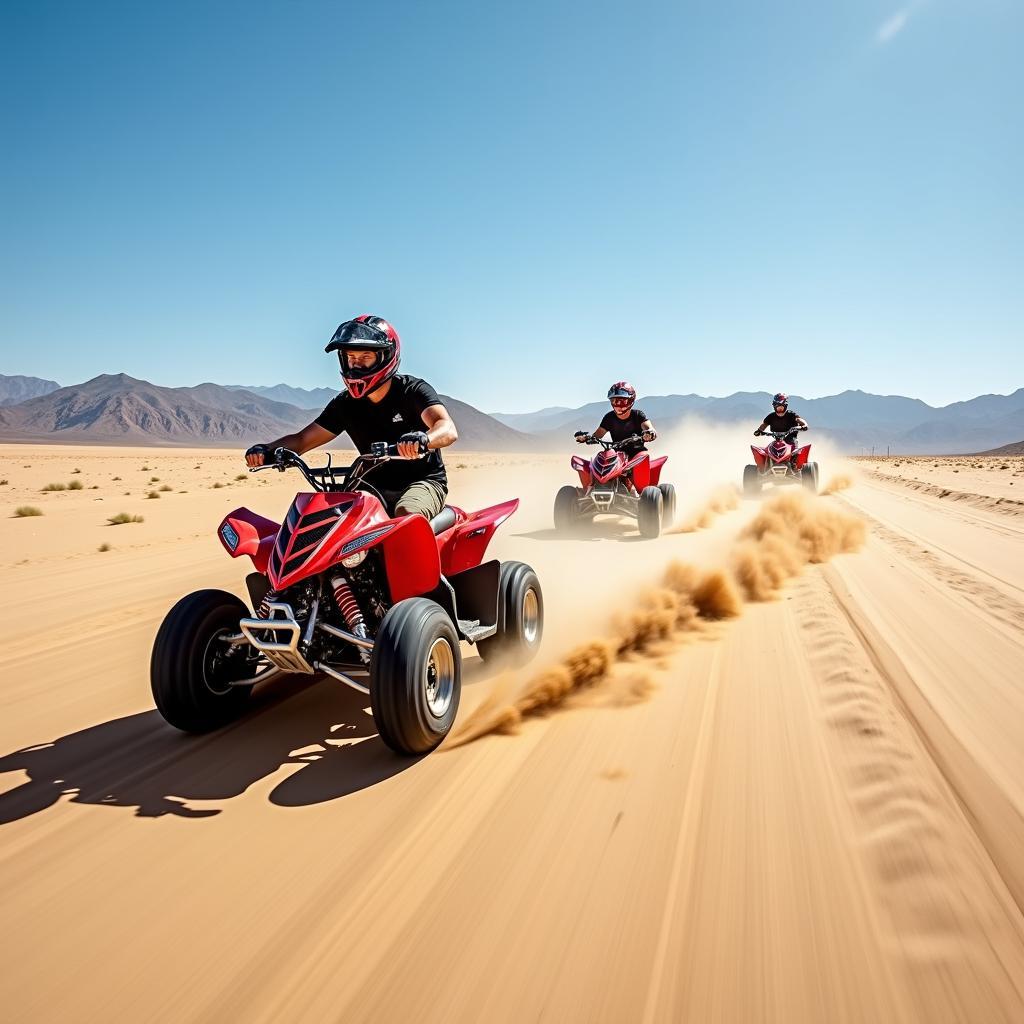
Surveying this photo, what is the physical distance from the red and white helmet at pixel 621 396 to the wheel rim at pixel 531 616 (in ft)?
23.3

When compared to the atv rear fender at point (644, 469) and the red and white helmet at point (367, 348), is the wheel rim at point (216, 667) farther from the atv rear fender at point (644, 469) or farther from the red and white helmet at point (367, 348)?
the atv rear fender at point (644, 469)

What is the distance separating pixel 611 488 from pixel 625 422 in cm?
149

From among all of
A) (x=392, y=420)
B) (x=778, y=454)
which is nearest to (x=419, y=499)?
(x=392, y=420)

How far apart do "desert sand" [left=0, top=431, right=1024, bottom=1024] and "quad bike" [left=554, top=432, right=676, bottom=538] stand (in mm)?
5549

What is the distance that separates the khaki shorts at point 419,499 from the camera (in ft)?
14.0

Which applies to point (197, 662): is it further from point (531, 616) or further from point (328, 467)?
point (531, 616)

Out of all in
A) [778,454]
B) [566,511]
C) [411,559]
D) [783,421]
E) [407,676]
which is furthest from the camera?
[783,421]

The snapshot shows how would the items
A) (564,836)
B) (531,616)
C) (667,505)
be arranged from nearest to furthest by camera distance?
(564,836) → (531,616) → (667,505)

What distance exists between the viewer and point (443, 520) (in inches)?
178

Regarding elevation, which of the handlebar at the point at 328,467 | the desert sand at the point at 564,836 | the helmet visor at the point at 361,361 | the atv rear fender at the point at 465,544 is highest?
the helmet visor at the point at 361,361

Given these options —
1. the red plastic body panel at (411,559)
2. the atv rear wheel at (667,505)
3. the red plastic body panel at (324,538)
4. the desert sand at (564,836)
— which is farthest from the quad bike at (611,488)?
the red plastic body panel at (324,538)

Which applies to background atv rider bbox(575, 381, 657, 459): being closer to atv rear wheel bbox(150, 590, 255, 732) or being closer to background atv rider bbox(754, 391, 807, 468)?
background atv rider bbox(754, 391, 807, 468)

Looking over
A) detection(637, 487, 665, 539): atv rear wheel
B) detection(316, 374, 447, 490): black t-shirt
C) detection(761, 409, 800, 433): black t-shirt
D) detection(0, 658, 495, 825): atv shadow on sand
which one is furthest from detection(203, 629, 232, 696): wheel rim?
detection(761, 409, 800, 433): black t-shirt

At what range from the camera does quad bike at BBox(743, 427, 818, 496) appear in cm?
1756
